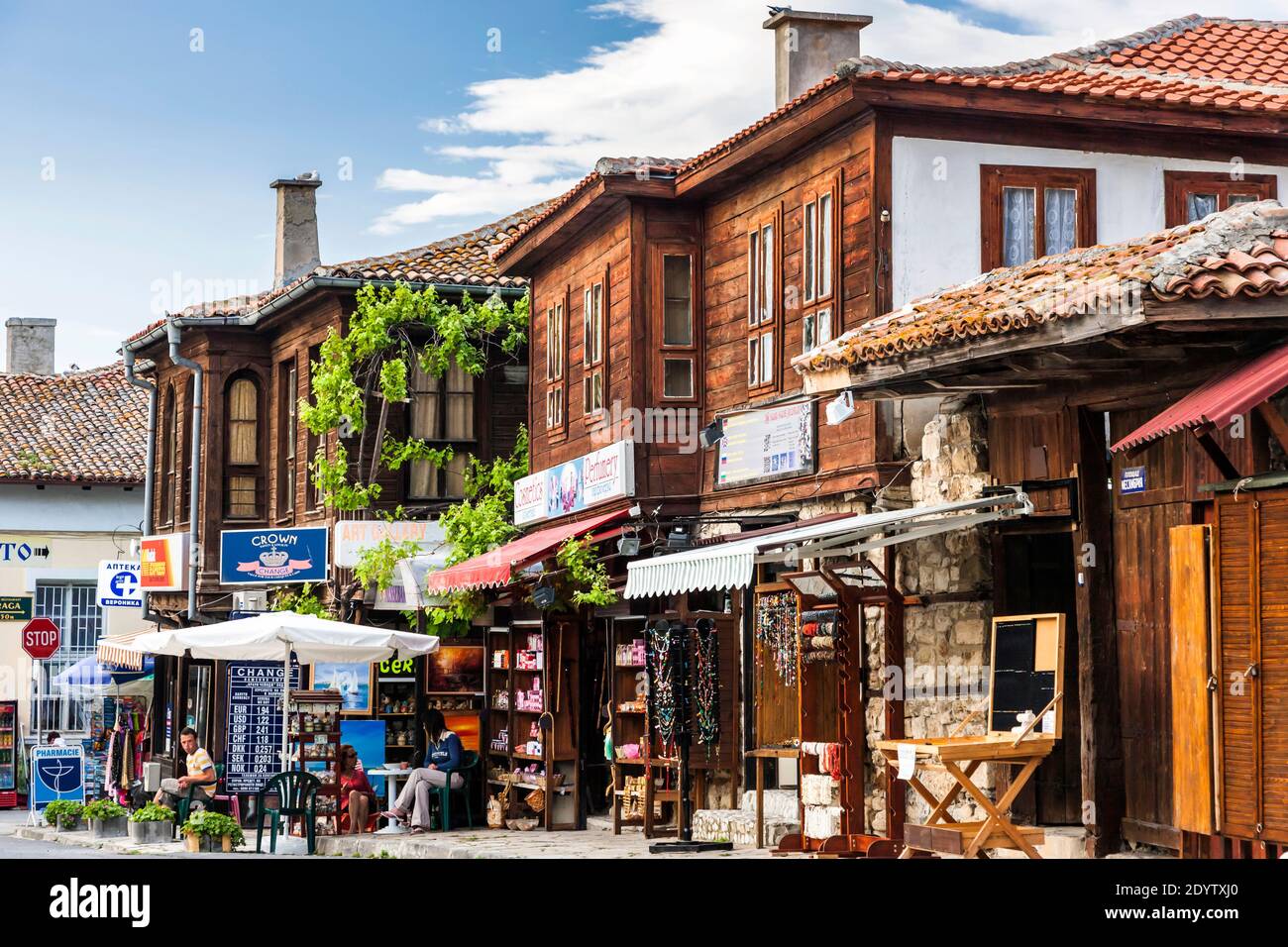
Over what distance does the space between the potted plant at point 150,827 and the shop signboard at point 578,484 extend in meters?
5.42

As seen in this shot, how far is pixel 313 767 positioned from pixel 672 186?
24.8 feet

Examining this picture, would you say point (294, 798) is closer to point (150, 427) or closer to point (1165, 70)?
point (1165, 70)

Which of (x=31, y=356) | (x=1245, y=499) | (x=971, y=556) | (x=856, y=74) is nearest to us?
(x=1245, y=499)

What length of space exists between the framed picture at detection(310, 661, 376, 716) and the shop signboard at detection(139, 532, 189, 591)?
282 inches

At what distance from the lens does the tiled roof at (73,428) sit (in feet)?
118

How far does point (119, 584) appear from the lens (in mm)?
31141

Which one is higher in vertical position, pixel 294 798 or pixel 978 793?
pixel 978 793

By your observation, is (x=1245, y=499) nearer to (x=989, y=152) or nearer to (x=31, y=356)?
(x=989, y=152)

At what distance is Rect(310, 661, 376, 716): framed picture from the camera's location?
23.0m

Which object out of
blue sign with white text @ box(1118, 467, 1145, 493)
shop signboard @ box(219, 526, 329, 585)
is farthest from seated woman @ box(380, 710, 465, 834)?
blue sign with white text @ box(1118, 467, 1145, 493)

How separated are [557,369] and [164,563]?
1178cm

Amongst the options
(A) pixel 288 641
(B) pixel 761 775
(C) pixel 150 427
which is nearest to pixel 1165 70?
(B) pixel 761 775
